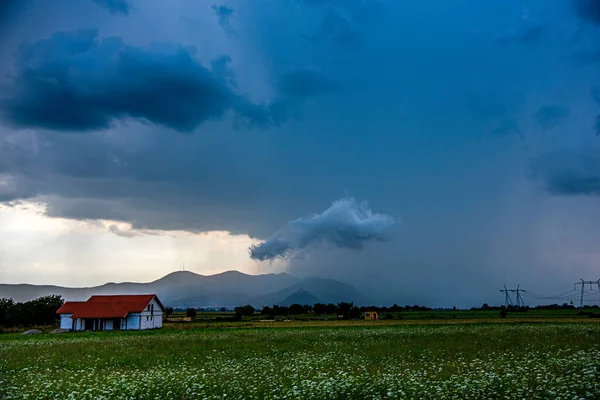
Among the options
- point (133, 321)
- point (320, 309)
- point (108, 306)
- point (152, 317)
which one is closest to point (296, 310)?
point (320, 309)

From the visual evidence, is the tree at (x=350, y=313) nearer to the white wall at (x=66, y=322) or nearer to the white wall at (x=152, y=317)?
the white wall at (x=152, y=317)

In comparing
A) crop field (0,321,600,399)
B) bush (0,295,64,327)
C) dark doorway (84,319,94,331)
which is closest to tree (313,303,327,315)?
bush (0,295,64,327)

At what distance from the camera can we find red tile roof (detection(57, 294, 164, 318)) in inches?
3351

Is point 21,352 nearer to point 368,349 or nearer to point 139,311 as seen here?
point 368,349

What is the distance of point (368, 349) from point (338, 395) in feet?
52.0

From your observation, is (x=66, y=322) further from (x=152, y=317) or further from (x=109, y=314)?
(x=152, y=317)

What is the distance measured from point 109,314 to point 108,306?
3.12m

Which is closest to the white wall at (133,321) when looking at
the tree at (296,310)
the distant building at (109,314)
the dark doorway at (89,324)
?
the distant building at (109,314)

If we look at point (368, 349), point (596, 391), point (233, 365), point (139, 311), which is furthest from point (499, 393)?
point (139, 311)

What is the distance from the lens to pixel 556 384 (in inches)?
546

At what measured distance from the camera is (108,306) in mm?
87750

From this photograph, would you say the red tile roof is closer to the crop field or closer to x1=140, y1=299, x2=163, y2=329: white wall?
x1=140, y1=299, x2=163, y2=329: white wall

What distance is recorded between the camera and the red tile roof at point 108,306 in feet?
279

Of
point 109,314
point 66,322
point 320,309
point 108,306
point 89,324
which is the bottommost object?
point 320,309
